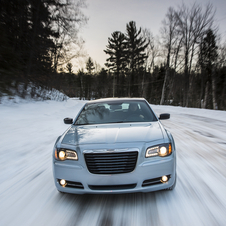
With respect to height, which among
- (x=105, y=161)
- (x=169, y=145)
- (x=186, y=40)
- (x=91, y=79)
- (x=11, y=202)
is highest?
(x=186, y=40)

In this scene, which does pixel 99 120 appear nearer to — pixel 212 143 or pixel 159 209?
pixel 159 209

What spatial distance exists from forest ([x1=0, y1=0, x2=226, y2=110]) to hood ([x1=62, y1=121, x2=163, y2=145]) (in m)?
3.37

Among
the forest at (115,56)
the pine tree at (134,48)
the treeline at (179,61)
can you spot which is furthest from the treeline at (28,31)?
the pine tree at (134,48)

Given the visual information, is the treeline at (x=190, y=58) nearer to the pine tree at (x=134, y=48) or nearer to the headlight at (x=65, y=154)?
the pine tree at (x=134, y=48)

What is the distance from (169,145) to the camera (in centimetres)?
231

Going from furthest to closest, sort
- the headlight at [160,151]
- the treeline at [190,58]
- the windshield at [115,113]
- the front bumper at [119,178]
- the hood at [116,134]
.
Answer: the treeline at [190,58]
the windshield at [115,113]
the hood at [116,134]
the headlight at [160,151]
the front bumper at [119,178]

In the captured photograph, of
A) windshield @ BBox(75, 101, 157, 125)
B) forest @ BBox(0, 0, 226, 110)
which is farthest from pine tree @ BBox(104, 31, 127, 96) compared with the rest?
windshield @ BBox(75, 101, 157, 125)

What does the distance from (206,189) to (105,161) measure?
5.25 ft

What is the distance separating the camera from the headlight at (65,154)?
2225 millimetres

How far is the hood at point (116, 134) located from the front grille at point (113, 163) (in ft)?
0.65

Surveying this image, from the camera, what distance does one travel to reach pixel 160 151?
2.23m

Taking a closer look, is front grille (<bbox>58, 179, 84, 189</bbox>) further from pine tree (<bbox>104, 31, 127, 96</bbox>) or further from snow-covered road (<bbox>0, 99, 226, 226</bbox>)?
pine tree (<bbox>104, 31, 127, 96</bbox>)

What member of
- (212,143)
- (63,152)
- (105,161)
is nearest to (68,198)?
(63,152)

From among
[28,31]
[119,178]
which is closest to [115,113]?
[119,178]
